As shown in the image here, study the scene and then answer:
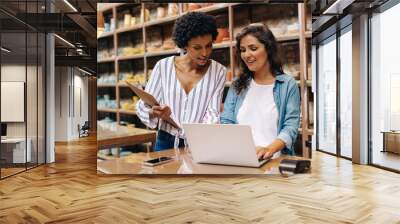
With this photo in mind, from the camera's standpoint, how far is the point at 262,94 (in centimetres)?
490

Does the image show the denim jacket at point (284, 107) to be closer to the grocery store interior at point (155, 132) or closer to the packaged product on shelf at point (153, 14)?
the grocery store interior at point (155, 132)

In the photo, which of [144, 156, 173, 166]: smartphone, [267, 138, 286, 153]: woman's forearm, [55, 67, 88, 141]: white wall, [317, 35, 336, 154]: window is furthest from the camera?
[55, 67, 88, 141]: white wall

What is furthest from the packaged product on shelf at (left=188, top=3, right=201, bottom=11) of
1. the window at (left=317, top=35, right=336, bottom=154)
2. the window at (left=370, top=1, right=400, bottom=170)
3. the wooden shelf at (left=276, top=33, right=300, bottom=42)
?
the window at (left=317, top=35, right=336, bottom=154)

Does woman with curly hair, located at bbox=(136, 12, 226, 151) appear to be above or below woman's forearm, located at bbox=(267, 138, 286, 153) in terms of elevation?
above

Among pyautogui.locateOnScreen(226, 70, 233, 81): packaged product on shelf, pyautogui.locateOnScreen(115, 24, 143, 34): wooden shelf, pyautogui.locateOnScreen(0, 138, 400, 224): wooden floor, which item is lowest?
pyautogui.locateOnScreen(0, 138, 400, 224): wooden floor

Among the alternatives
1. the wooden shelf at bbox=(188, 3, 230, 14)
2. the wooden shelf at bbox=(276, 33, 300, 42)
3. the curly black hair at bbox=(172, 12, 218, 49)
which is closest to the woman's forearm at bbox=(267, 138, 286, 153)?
the wooden shelf at bbox=(276, 33, 300, 42)

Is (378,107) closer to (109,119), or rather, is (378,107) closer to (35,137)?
(109,119)

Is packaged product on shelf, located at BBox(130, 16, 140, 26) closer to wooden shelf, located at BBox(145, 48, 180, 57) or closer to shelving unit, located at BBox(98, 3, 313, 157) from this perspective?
shelving unit, located at BBox(98, 3, 313, 157)

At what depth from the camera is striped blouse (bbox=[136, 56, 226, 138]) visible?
4.97 m

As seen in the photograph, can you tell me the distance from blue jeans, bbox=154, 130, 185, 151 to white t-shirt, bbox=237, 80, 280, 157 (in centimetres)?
83

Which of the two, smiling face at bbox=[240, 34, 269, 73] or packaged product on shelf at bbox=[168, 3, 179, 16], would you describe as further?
packaged product on shelf at bbox=[168, 3, 179, 16]

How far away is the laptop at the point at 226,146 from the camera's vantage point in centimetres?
384

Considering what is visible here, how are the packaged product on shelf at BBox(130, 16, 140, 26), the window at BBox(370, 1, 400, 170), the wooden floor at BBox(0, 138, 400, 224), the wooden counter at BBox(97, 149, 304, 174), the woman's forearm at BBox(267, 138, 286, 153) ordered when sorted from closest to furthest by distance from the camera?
the wooden floor at BBox(0, 138, 400, 224) < the wooden counter at BBox(97, 149, 304, 174) < the woman's forearm at BBox(267, 138, 286, 153) < the packaged product on shelf at BBox(130, 16, 140, 26) < the window at BBox(370, 1, 400, 170)

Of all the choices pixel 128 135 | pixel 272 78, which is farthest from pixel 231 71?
pixel 128 135
